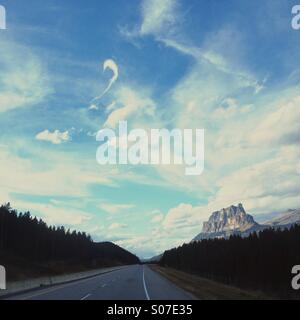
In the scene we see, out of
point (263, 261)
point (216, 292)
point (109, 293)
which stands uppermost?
point (263, 261)

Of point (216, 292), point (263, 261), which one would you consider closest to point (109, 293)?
point (216, 292)

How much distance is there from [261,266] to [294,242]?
5.93m

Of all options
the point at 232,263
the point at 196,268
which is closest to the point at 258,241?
the point at 232,263

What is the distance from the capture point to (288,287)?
53.6 meters

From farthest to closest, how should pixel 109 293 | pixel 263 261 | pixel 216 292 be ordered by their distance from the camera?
pixel 263 261 < pixel 216 292 < pixel 109 293

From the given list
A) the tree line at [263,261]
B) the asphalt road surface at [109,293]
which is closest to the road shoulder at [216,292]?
the asphalt road surface at [109,293]

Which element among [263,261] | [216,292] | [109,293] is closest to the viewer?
[109,293]

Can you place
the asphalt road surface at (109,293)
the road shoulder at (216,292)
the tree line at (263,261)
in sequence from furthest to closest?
the tree line at (263,261) → the road shoulder at (216,292) → the asphalt road surface at (109,293)

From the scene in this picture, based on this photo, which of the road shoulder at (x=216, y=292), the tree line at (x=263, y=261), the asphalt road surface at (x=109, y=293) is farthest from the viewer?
the tree line at (x=263, y=261)

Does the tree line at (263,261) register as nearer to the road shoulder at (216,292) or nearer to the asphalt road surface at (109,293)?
the road shoulder at (216,292)

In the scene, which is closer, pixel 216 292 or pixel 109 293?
pixel 109 293

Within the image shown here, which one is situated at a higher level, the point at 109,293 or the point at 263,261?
the point at 263,261

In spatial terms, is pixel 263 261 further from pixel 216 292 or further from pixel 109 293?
pixel 109 293
